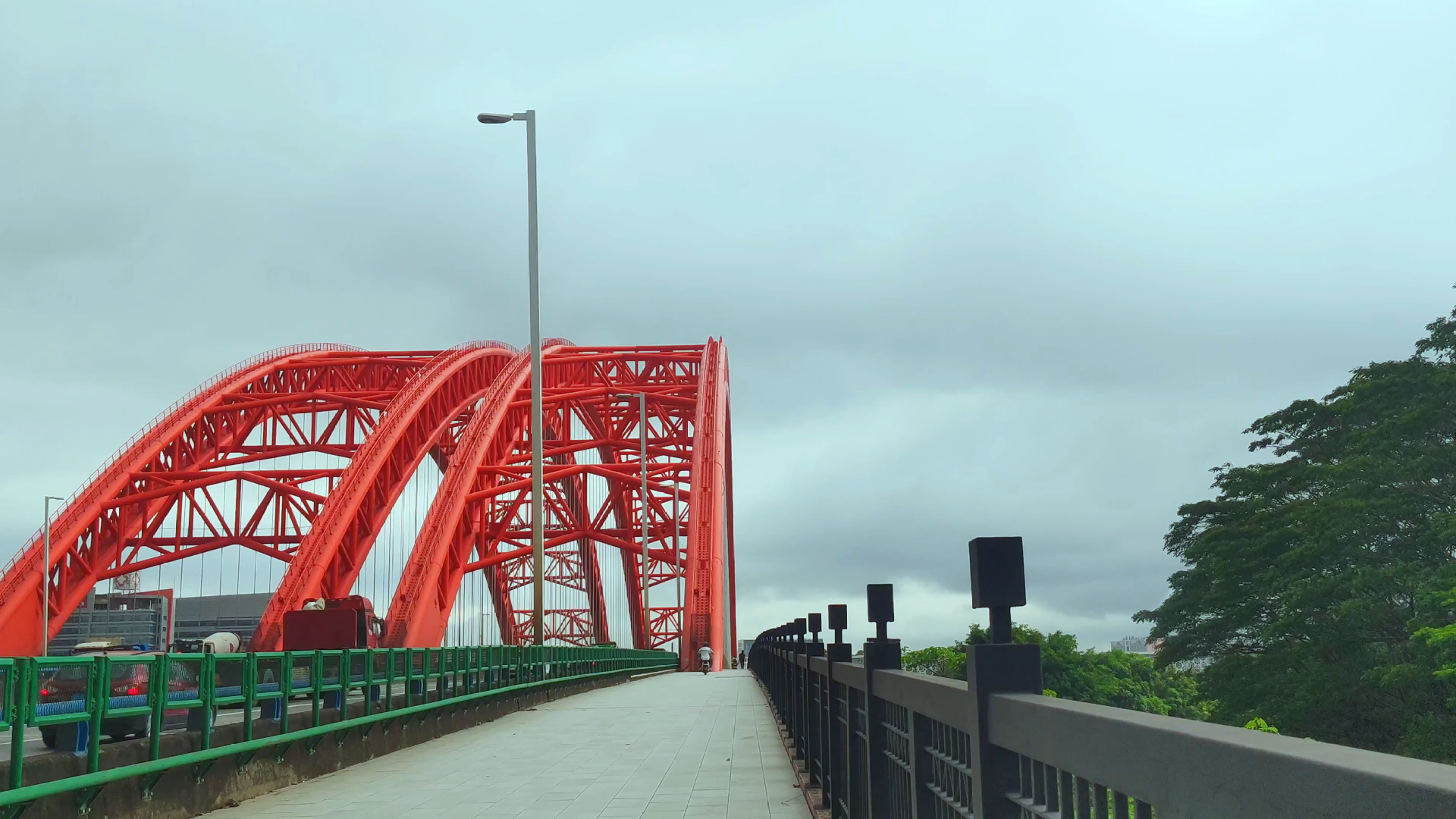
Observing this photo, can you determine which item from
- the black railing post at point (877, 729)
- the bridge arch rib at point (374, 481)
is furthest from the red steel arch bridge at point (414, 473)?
the black railing post at point (877, 729)

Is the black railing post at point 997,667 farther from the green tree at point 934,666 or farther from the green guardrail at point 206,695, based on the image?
the green guardrail at point 206,695

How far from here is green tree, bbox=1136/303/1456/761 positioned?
96.4 feet

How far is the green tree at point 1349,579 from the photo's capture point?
2939cm

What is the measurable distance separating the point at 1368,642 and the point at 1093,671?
37672 millimetres

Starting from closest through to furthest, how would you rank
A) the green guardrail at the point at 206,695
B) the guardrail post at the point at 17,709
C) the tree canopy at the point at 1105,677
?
the guardrail post at the point at 17,709, the green guardrail at the point at 206,695, the tree canopy at the point at 1105,677

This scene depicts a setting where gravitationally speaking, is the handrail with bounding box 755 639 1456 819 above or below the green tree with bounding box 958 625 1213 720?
above

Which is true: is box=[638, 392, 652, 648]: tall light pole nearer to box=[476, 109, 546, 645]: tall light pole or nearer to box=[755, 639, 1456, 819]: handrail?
box=[476, 109, 546, 645]: tall light pole

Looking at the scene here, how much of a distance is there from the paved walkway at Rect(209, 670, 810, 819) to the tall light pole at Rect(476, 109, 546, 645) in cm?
564

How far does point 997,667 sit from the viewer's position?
124 inches

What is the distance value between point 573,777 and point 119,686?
4629 millimetres

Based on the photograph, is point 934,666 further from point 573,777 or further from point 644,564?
point 644,564

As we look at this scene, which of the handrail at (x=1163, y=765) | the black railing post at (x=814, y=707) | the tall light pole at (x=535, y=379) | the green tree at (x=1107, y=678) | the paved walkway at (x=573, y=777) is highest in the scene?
the tall light pole at (x=535, y=379)

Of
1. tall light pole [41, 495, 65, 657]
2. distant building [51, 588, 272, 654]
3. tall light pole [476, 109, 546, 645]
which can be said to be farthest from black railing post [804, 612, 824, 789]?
distant building [51, 588, 272, 654]

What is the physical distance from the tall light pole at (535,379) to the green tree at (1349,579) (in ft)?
59.1
